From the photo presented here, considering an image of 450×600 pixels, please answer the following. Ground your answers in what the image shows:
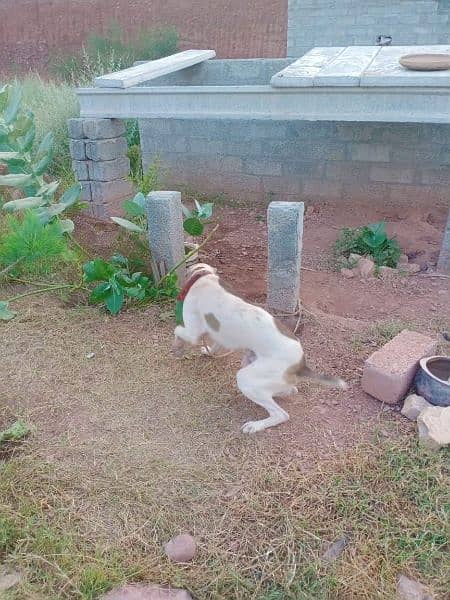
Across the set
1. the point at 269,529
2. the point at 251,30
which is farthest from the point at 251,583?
the point at 251,30

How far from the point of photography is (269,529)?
238 cm

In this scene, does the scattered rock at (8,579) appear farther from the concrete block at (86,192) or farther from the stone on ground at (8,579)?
the concrete block at (86,192)

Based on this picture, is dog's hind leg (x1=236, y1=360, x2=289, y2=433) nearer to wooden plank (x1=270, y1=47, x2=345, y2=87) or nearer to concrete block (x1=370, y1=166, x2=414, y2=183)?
wooden plank (x1=270, y1=47, x2=345, y2=87)

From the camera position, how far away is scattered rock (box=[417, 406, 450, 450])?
2.67m

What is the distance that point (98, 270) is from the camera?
3938 mm

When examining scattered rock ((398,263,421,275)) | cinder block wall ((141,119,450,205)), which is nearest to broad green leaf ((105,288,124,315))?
scattered rock ((398,263,421,275))

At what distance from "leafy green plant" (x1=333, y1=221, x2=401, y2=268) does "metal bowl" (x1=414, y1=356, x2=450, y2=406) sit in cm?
218

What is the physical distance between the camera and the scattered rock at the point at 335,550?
7.47 ft

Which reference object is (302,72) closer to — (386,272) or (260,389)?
(386,272)

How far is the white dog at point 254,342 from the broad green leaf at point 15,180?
2196 mm

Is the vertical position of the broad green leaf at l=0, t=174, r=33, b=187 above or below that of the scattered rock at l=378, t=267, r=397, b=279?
above

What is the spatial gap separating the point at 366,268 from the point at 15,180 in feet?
10.6

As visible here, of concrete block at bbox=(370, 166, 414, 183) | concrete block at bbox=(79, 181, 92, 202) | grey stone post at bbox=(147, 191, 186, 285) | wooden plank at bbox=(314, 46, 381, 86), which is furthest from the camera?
concrete block at bbox=(370, 166, 414, 183)

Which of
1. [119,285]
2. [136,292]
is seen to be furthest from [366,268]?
[119,285]
